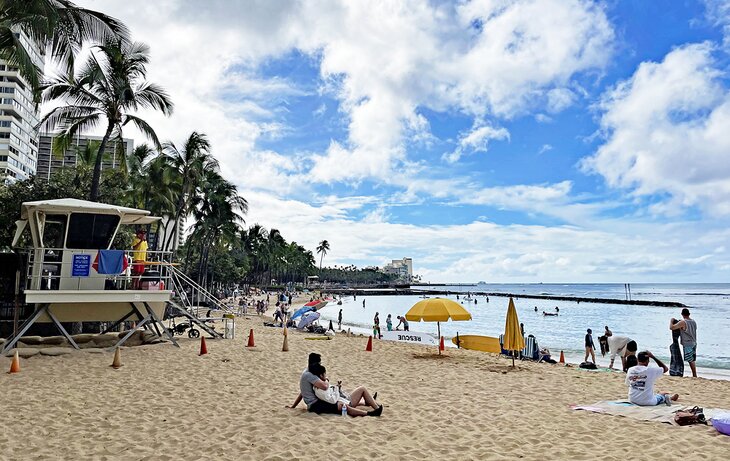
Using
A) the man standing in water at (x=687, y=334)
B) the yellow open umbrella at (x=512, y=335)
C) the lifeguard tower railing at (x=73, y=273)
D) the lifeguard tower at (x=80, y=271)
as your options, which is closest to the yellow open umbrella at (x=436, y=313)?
the yellow open umbrella at (x=512, y=335)

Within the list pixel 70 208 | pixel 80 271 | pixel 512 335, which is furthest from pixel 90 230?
pixel 512 335

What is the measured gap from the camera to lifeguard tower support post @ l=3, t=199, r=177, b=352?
12859 mm

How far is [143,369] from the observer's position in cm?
1120

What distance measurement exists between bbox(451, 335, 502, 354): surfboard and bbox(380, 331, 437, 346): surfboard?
6.57 ft

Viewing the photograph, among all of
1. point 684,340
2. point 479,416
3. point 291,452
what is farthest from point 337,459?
point 684,340

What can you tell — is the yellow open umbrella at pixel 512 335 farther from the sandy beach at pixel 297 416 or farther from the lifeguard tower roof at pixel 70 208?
the lifeguard tower roof at pixel 70 208

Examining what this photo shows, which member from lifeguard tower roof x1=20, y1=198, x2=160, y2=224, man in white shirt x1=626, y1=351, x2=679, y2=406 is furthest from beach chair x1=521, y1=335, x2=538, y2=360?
lifeguard tower roof x1=20, y1=198, x2=160, y2=224

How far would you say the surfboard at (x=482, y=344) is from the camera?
61.1 ft

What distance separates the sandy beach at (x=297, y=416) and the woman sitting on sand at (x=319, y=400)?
16 cm

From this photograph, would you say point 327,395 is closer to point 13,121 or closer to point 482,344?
point 482,344

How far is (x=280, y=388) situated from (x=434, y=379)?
3930mm

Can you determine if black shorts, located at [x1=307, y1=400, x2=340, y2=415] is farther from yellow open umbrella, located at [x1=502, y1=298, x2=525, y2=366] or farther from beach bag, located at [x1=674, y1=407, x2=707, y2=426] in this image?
yellow open umbrella, located at [x1=502, y1=298, x2=525, y2=366]

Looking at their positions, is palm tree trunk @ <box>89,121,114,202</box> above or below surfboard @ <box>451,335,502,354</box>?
above

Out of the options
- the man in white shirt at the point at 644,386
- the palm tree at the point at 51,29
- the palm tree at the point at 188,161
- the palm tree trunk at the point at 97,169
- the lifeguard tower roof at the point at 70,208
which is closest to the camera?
the man in white shirt at the point at 644,386
